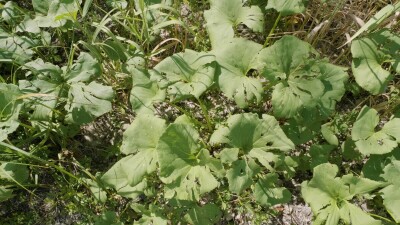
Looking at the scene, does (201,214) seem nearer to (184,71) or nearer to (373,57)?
(184,71)

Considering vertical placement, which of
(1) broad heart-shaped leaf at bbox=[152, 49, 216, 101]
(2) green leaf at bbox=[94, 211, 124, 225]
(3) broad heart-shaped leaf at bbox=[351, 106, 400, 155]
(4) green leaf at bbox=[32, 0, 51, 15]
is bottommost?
(2) green leaf at bbox=[94, 211, 124, 225]

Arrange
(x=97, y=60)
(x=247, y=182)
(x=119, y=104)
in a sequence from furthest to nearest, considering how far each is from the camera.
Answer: (x=119, y=104) → (x=97, y=60) → (x=247, y=182)

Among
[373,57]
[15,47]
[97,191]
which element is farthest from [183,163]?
[15,47]

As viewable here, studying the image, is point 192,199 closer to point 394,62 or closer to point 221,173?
point 221,173

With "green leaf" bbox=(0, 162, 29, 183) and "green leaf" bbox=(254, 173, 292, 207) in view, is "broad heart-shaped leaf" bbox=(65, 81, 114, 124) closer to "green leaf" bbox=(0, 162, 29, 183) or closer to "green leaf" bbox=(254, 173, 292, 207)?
"green leaf" bbox=(0, 162, 29, 183)

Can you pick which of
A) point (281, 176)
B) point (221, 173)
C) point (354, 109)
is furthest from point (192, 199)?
point (354, 109)

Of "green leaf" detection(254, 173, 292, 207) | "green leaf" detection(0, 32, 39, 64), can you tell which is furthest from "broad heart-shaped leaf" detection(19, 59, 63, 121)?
"green leaf" detection(254, 173, 292, 207)
